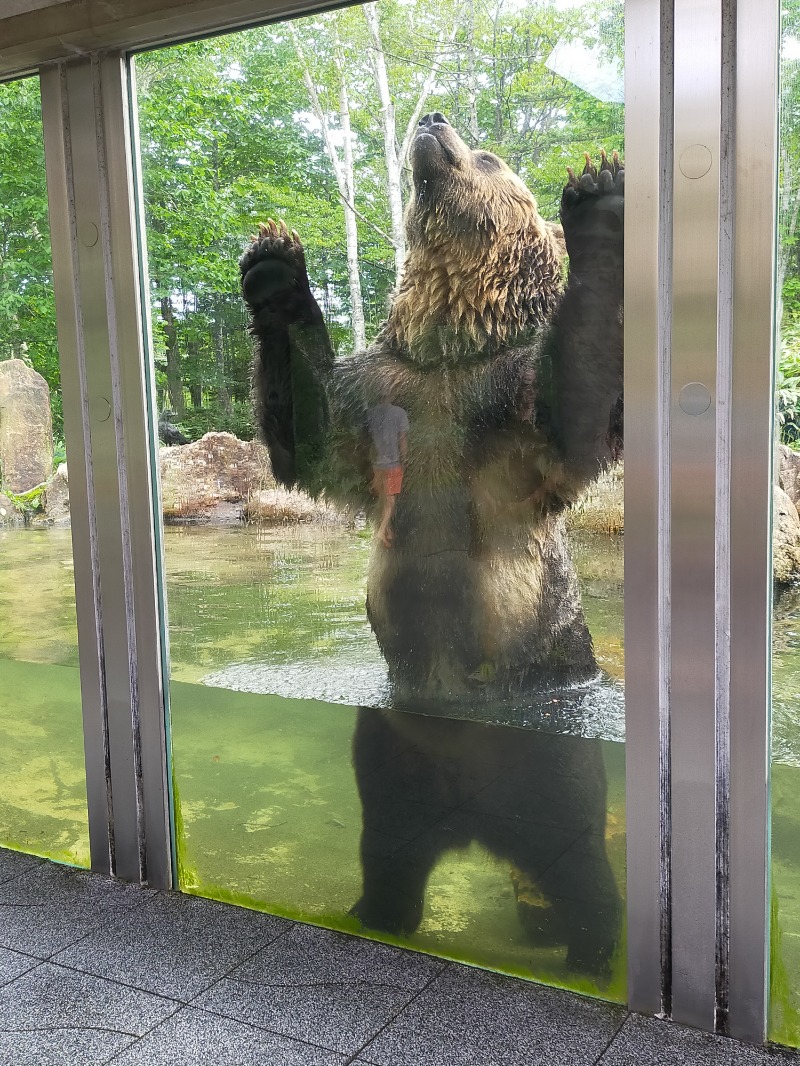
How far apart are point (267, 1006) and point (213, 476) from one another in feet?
4.04

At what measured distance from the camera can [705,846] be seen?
2.00 m

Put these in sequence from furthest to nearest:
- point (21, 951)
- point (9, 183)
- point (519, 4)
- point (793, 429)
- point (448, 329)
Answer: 1. point (9, 183)
2. point (21, 951)
3. point (448, 329)
4. point (519, 4)
5. point (793, 429)

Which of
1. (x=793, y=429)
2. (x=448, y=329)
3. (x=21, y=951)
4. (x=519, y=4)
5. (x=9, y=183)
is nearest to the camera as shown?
(x=793, y=429)

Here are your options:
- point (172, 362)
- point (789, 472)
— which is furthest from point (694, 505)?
point (172, 362)

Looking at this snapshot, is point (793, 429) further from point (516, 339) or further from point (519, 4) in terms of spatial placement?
point (519, 4)

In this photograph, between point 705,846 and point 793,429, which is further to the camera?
point 705,846

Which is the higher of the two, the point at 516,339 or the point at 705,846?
the point at 516,339

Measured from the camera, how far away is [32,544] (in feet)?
9.43

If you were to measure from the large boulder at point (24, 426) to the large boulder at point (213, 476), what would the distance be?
1.39ft

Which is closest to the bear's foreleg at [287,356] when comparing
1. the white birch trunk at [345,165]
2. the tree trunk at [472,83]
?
the white birch trunk at [345,165]

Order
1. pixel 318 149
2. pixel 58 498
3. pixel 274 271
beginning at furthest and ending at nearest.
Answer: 1. pixel 58 498
2. pixel 274 271
3. pixel 318 149

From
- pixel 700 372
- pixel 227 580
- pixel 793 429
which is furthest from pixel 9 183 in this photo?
pixel 793 429

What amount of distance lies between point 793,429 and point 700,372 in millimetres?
202

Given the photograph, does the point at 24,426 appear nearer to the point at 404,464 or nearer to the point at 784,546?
the point at 404,464
